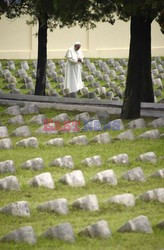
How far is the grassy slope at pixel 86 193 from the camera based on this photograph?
11.7 meters

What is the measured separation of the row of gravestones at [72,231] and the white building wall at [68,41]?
28.9 metres

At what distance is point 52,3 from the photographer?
2277 cm

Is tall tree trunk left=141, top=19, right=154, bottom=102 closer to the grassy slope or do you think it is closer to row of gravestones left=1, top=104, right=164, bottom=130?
row of gravestones left=1, top=104, right=164, bottom=130

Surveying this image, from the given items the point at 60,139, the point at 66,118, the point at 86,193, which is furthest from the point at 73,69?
the point at 86,193

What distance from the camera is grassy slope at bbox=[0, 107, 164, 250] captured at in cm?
1166

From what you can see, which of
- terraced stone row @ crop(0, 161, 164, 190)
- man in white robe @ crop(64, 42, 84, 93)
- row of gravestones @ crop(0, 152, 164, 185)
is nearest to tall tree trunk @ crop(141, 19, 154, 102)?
man in white robe @ crop(64, 42, 84, 93)

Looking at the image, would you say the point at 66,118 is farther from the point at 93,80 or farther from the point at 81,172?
the point at 93,80

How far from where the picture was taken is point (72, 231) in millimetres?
11727

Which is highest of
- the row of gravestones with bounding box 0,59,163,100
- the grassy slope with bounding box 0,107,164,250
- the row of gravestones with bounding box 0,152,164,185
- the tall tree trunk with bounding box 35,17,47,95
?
the tall tree trunk with bounding box 35,17,47,95

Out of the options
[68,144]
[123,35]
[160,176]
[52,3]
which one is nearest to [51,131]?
[68,144]

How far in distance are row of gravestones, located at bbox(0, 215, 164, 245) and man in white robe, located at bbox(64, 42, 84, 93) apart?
61.6 ft

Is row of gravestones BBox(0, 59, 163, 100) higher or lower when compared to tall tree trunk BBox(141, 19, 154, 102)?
lower

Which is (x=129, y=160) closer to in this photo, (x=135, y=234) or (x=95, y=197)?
(x=95, y=197)

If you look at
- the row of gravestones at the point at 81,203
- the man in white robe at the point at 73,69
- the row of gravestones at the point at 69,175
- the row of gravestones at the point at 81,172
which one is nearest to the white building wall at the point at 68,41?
the man in white robe at the point at 73,69
